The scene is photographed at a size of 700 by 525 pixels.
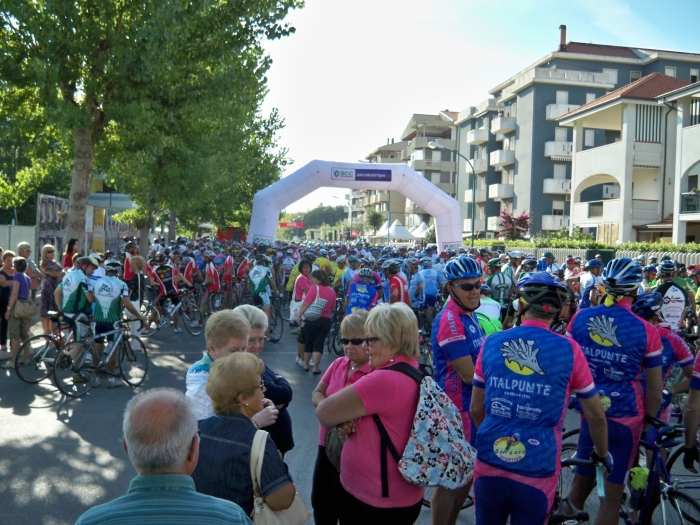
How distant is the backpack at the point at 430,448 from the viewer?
10.4 ft

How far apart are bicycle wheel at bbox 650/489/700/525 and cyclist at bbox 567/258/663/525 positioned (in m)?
0.26

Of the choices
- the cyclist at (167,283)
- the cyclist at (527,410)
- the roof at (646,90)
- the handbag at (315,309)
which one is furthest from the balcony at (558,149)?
the cyclist at (527,410)

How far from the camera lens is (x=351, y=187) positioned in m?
32.4

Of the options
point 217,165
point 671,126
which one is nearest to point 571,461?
point 217,165

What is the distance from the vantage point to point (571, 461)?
147 inches

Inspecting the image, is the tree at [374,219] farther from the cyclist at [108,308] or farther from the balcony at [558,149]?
the cyclist at [108,308]

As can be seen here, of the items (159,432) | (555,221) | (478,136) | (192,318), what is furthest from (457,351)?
(478,136)

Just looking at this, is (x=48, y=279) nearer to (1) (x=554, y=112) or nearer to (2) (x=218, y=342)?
(2) (x=218, y=342)

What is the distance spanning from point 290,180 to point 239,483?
94.9 feet

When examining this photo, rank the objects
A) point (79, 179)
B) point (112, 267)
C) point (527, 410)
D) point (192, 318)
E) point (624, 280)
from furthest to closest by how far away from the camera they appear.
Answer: point (79, 179), point (192, 318), point (112, 267), point (624, 280), point (527, 410)

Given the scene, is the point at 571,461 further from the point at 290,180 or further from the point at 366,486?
the point at 290,180

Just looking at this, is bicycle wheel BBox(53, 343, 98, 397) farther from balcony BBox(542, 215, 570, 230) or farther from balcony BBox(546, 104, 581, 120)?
balcony BBox(546, 104, 581, 120)

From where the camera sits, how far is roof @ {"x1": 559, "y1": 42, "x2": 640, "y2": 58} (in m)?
54.3

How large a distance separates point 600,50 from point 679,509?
56420 millimetres
